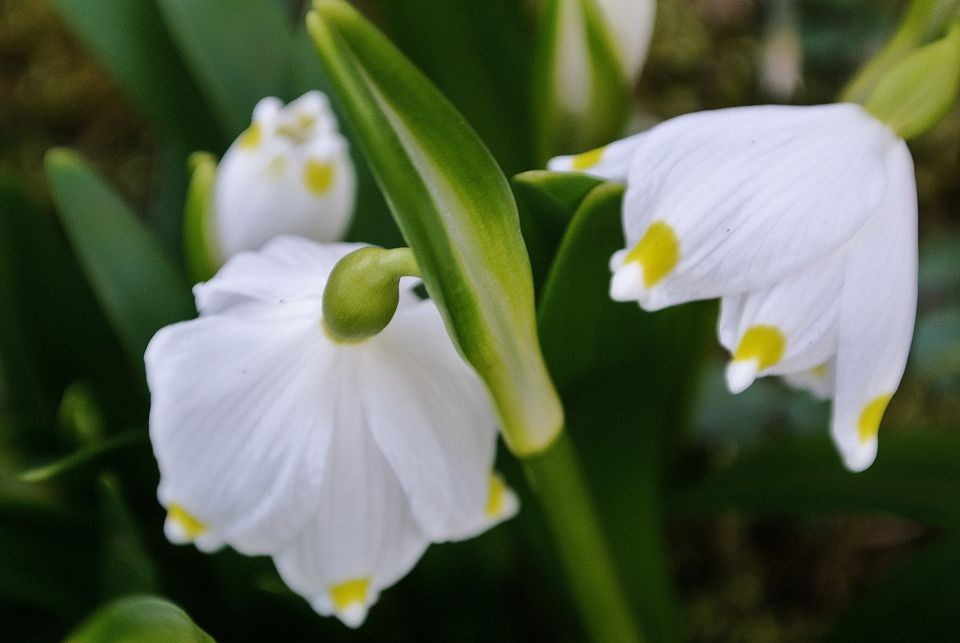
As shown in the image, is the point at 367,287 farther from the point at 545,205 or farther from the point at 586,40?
the point at 586,40

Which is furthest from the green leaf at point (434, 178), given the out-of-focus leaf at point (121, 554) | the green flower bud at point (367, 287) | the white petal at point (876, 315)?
the out-of-focus leaf at point (121, 554)

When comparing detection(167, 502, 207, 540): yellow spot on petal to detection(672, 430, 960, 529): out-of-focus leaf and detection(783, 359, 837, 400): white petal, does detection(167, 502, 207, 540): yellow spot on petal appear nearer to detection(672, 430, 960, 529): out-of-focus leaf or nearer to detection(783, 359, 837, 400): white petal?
detection(783, 359, 837, 400): white petal

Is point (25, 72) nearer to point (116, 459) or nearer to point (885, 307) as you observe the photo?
point (116, 459)

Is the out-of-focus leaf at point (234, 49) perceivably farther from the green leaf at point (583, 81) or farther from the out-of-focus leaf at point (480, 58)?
the green leaf at point (583, 81)

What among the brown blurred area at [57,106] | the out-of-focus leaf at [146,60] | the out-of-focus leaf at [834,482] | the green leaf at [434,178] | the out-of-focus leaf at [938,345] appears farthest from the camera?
the brown blurred area at [57,106]

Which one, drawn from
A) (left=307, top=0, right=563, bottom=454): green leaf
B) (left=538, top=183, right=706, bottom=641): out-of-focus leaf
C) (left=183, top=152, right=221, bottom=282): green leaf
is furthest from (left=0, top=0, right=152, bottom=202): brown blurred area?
(left=307, top=0, right=563, bottom=454): green leaf

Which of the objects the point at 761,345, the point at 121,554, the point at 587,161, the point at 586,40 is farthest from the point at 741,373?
the point at 121,554
